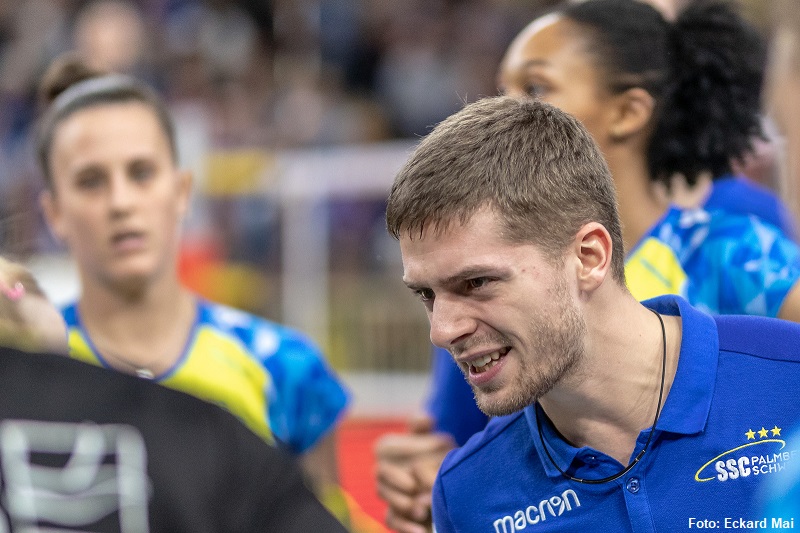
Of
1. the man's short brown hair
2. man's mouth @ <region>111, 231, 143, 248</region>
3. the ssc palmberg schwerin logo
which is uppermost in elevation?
man's mouth @ <region>111, 231, 143, 248</region>

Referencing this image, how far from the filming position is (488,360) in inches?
85.2

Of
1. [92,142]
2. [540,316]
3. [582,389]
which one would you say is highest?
[92,142]

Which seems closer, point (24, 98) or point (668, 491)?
point (668, 491)

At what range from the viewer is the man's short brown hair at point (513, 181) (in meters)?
2.13

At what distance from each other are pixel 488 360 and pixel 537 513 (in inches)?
13.5

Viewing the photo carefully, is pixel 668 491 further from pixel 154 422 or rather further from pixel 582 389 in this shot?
pixel 154 422

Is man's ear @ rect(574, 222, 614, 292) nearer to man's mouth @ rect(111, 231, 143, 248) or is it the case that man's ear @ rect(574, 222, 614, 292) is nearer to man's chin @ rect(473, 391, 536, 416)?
man's chin @ rect(473, 391, 536, 416)

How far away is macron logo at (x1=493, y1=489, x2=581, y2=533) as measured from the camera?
7.27 feet

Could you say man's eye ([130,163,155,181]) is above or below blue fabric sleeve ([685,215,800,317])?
above

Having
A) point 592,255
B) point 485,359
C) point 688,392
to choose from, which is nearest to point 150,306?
point 485,359

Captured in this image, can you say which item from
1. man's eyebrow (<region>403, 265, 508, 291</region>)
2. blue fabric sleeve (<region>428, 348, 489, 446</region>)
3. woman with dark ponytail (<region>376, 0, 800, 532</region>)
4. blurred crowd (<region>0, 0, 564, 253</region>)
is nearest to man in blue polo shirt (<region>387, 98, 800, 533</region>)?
man's eyebrow (<region>403, 265, 508, 291</region>)

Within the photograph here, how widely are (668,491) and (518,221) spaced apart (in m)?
0.59

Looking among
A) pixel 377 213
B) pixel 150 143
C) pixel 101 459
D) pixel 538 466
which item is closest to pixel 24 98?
pixel 377 213

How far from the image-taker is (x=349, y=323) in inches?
288
